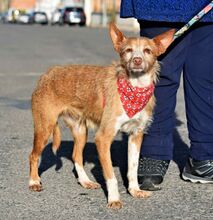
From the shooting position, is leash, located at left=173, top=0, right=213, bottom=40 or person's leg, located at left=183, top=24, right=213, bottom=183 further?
person's leg, located at left=183, top=24, right=213, bottom=183

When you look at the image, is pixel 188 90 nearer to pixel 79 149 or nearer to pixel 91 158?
pixel 79 149

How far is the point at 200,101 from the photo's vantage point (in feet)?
17.0

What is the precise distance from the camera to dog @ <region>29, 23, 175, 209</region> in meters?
4.55

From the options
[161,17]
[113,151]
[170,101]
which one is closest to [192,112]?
[170,101]

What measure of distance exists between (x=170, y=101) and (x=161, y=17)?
2.27ft

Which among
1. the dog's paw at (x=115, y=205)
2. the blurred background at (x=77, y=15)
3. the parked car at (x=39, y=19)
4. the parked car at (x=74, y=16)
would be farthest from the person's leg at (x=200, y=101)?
the parked car at (x=39, y=19)

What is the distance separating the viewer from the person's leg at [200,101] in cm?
508

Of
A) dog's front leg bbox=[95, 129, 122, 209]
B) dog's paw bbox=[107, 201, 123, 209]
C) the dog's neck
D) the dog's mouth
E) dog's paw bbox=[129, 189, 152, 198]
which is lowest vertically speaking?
dog's paw bbox=[129, 189, 152, 198]

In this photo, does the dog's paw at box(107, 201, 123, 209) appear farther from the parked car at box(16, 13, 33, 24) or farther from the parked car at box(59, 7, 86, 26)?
the parked car at box(16, 13, 33, 24)

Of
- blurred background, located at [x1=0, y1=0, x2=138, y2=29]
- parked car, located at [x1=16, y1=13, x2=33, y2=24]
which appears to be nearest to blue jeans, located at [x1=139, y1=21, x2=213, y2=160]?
blurred background, located at [x1=0, y1=0, x2=138, y2=29]

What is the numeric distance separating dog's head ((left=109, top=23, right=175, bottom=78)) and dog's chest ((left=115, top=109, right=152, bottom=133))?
11.5 inches

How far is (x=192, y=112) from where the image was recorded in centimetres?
522

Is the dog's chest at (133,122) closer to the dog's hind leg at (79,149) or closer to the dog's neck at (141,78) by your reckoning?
the dog's neck at (141,78)

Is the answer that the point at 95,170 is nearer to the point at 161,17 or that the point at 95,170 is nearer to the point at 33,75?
the point at 161,17
